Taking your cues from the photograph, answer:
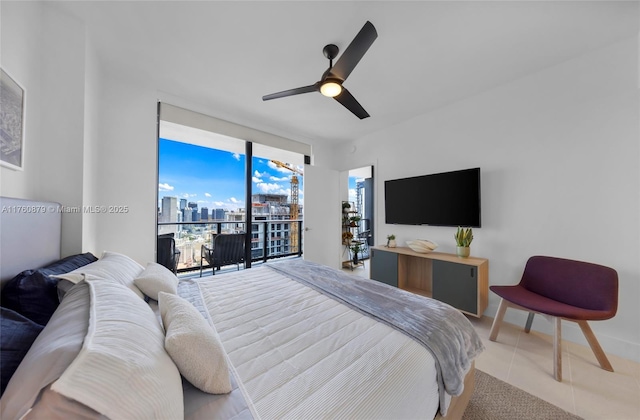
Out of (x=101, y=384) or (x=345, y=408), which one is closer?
(x=101, y=384)

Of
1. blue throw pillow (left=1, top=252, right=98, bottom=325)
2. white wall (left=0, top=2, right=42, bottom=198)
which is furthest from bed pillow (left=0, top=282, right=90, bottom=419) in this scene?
white wall (left=0, top=2, right=42, bottom=198)

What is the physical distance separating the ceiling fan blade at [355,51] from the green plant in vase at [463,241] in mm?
2165

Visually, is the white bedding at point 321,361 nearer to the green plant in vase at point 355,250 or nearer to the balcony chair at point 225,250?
the balcony chair at point 225,250

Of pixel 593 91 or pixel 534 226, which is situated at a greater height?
pixel 593 91

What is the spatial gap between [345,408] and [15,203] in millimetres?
1757

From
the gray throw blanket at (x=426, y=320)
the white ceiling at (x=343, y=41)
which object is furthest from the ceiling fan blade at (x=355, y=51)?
the gray throw blanket at (x=426, y=320)

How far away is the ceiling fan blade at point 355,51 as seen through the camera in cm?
143

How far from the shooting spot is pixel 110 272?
1.20m

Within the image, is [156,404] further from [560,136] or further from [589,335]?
[560,136]

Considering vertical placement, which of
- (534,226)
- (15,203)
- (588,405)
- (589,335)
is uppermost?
(15,203)

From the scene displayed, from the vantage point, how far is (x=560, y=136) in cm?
213

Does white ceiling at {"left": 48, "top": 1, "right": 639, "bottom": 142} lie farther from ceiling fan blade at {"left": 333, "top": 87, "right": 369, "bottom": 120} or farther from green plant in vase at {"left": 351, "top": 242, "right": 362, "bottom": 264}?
green plant in vase at {"left": 351, "top": 242, "right": 362, "bottom": 264}

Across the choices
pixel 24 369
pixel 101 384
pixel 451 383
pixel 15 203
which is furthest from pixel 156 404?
pixel 15 203

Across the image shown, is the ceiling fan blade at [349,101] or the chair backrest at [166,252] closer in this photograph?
the ceiling fan blade at [349,101]
